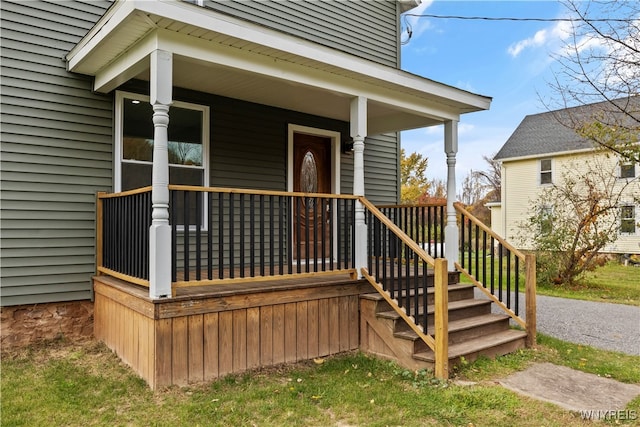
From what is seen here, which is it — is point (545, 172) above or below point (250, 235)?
above

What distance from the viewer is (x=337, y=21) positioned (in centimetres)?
726

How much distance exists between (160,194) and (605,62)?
6.53m

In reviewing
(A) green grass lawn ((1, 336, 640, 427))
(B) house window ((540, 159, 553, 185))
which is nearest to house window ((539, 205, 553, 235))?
(A) green grass lawn ((1, 336, 640, 427))

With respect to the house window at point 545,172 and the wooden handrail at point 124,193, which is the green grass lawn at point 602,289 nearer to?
the house window at point 545,172

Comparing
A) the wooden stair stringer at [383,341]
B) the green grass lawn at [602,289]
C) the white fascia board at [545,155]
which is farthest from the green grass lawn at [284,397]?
the white fascia board at [545,155]

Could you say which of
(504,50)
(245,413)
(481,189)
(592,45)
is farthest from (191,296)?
(481,189)

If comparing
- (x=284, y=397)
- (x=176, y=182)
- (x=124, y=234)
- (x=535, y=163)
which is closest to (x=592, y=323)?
(x=284, y=397)

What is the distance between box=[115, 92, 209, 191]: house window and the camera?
5.01m

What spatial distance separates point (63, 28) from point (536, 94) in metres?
7.13

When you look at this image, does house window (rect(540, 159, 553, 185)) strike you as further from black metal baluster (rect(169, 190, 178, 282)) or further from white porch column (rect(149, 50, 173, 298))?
white porch column (rect(149, 50, 173, 298))

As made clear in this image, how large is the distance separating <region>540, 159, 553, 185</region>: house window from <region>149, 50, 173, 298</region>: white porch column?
16.9m

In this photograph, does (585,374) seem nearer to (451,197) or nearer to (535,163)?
(451,197)

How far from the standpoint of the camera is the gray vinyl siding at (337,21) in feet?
20.5

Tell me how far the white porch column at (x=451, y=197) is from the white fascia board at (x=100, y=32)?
4081 mm
